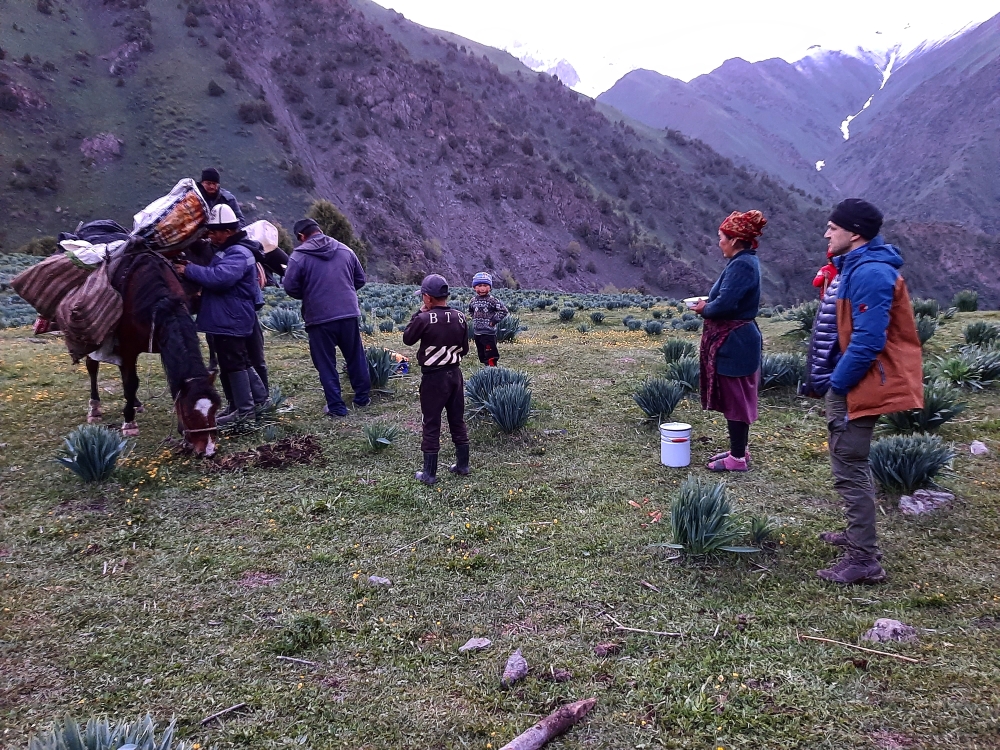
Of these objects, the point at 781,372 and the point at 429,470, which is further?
the point at 781,372

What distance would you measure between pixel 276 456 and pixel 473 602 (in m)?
2.75

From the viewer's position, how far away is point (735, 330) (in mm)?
4684

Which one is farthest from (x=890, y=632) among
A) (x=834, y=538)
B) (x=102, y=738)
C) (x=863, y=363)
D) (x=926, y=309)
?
(x=926, y=309)

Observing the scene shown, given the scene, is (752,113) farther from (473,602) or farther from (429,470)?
(473,602)

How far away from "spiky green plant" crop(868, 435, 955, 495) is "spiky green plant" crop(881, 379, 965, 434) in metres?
1.24

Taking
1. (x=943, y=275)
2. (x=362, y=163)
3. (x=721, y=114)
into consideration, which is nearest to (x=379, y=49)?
(x=362, y=163)

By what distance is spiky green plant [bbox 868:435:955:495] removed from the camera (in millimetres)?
4152

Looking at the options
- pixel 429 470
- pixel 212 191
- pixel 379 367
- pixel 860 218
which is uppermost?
pixel 212 191

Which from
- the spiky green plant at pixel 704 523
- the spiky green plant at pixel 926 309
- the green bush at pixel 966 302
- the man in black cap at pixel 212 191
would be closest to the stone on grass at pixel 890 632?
the spiky green plant at pixel 704 523

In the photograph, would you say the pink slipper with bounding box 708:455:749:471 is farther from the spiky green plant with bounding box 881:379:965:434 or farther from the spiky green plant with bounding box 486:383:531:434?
the spiky green plant with bounding box 486:383:531:434

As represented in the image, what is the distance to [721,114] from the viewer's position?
15262cm

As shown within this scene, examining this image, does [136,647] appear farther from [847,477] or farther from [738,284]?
[738,284]

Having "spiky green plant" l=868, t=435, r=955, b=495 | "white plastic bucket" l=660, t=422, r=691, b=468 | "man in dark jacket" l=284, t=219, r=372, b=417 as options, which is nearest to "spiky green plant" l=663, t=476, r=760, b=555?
"spiky green plant" l=868, t=435, r=955, b=495

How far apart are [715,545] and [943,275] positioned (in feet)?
273
